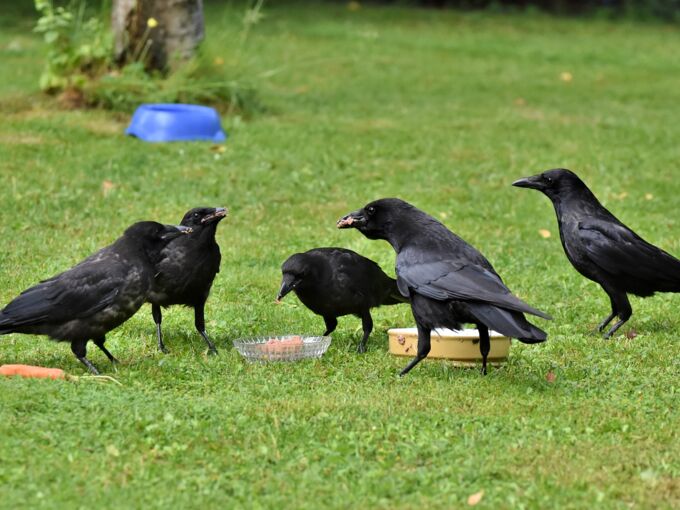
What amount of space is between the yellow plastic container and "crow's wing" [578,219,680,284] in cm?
137

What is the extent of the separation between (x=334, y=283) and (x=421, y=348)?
1.03 m

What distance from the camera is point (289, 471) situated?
19.0 ft

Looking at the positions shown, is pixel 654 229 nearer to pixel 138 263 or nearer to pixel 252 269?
pixel 252 269

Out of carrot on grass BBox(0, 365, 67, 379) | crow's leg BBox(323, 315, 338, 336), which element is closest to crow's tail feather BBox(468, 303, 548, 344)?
crow's leg BBox(323, 315, 338, 336)

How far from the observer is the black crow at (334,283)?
27.0 feet

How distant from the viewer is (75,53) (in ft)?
→ 49.7

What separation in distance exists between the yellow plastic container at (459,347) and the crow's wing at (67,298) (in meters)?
2.04

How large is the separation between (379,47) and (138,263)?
16.8 m

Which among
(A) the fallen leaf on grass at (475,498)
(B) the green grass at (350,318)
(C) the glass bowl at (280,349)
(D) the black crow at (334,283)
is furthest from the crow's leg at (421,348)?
(A) the fallen leaf on grass at (475,498)

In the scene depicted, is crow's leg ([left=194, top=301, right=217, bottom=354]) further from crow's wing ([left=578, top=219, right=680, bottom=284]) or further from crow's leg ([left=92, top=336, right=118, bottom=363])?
crow's wing ([left=578, top=219, right=680, bottom=284])

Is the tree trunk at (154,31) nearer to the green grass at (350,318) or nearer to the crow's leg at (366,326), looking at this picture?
the green grass at (350,318)

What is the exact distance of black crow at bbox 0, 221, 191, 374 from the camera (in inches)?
288

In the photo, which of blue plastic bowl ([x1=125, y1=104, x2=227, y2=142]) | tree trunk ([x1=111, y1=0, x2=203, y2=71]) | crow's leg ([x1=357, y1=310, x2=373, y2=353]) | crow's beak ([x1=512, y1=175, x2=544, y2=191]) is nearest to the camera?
crow's leg ([x1=357, y1=310, x2=373, y2=353])

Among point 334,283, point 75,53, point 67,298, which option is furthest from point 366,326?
point 75,53
